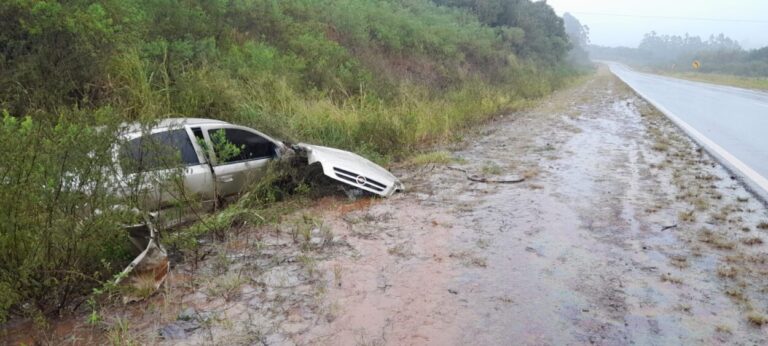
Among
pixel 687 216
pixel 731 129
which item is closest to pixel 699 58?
pixel 731 129

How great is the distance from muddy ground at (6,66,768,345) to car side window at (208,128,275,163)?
932 mm

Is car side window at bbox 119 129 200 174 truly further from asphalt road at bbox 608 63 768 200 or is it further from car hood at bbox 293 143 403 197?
asphalt road at bbox 608 63 768 200

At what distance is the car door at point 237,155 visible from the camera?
587cm

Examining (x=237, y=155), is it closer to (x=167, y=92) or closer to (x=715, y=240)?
(x=167, y=92)

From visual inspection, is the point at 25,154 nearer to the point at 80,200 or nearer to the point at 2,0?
the point at 80,200

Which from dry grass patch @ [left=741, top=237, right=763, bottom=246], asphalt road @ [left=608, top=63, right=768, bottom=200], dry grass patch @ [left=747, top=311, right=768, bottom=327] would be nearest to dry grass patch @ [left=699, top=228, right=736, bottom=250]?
dry grass patch @ [left=741, top=237, right=763, bottom=246]

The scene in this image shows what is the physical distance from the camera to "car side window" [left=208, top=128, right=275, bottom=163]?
245 inches

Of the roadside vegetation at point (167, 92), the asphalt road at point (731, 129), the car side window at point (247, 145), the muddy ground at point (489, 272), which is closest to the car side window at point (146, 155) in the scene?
the roadside vegetation at point (167, 92)

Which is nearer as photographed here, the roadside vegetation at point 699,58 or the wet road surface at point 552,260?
the wet road surface at point 552,260

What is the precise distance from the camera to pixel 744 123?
43.8ft

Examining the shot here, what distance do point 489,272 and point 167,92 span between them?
19.1 feet

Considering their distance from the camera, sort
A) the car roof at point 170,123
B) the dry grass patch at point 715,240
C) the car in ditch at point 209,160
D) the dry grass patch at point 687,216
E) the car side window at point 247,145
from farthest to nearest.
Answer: the car side window at point 247,145 < the dry grass patch at point 687,216 < the dry grass patch at point 715,240 < the car roof at point 170,123 < the car in ditch at point 209,160

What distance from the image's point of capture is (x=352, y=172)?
6523mm

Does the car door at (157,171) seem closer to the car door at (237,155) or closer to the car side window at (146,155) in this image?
the car side window at (146,155)
